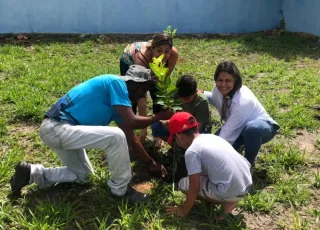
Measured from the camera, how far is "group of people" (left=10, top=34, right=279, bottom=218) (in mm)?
2789

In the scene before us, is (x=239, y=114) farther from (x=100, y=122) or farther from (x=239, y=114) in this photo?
(x=100, y=122)

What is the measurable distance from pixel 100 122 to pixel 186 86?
89 cm

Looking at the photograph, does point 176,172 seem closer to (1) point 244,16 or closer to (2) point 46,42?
(2) point 46,42

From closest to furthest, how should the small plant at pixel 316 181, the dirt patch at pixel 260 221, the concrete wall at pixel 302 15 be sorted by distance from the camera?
the dirt patch at pixel 260 221 → the small plant at pixel 316 181 → the concrete wall at pixel 302 15

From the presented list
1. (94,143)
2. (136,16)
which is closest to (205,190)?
(94,143)

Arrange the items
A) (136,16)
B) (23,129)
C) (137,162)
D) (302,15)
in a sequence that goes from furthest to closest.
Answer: (302,15), (136,16), (23,129), (137,162)

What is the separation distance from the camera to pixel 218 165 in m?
2.77

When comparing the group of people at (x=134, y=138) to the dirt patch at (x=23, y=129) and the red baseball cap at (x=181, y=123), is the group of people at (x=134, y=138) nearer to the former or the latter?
the red baseball cap at (x=181, y=123)

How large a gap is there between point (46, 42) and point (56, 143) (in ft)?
19.4

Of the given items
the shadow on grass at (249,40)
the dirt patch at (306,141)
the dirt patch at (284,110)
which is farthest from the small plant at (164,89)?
the shadow on grass at (249,40)

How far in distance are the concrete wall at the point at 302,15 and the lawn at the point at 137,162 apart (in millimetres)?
1680

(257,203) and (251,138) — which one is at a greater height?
(251,138)

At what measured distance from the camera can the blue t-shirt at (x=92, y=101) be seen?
2893 millimetres

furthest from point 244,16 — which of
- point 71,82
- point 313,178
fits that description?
point 313,178
